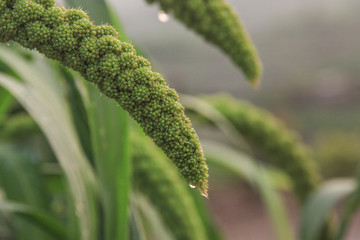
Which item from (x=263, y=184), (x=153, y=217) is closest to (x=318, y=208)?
(x=263, y=184)

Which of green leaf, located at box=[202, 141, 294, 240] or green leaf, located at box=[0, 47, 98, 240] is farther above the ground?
green leaf, located at box=[202, 141, 294, 240]

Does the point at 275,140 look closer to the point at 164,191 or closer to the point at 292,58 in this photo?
the point at 164,191

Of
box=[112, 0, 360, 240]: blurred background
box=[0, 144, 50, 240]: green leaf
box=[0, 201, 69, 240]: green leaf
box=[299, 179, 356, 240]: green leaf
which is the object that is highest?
box=[112, 0, 360, 240]: blurred background

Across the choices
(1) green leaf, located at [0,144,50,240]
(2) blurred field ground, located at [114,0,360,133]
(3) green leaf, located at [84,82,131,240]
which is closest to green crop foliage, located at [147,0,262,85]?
(3) green leaf, located at [84,82,131,240]

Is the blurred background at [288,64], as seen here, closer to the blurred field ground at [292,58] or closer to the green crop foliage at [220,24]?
the blurred field ground at [292,58]

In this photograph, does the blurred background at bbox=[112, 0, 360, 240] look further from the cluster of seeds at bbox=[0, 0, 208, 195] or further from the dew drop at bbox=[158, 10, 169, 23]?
the cluster of seeds at bbox=[0, 0, 208, 195]

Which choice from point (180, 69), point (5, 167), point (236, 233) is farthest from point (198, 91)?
point (5, 167)
